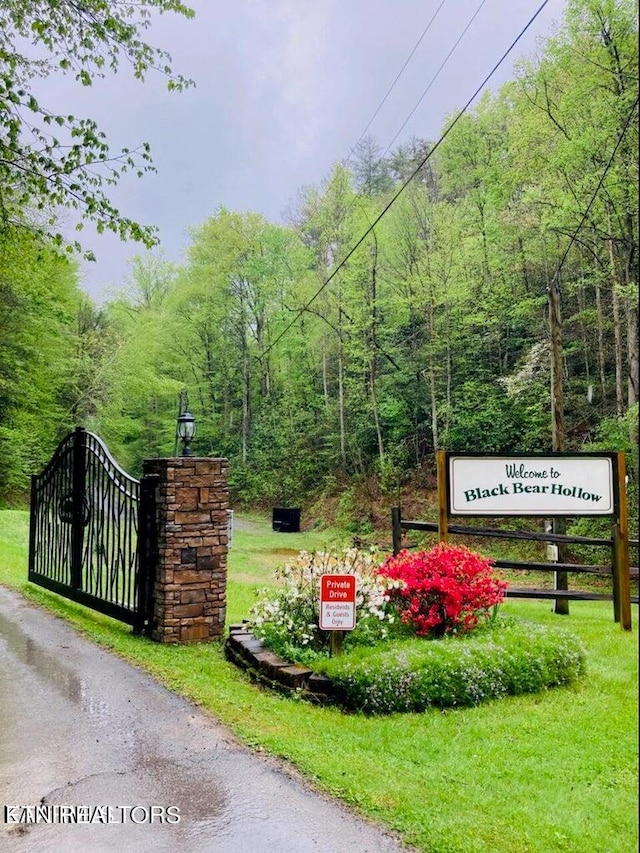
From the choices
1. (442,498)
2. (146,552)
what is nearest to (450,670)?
(442,498)

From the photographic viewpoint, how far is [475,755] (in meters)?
3.18

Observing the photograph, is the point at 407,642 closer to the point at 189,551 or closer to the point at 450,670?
the point at 450,670

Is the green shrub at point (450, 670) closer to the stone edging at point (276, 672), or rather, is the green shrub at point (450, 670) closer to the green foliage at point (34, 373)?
the stone edging at point (276, 672)

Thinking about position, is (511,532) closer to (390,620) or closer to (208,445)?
(390,620)

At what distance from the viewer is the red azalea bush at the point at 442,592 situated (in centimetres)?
467

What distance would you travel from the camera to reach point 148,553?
5.64 meters

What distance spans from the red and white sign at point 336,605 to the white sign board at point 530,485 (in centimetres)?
259

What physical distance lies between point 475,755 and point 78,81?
567 centimetres

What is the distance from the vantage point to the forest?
1309 centimetres

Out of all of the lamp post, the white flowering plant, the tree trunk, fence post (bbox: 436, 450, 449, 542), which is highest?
the tree trunk

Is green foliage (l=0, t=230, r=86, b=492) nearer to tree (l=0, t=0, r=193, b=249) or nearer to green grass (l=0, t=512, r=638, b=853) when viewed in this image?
tree (l=0, t=0, r=193, b=249)

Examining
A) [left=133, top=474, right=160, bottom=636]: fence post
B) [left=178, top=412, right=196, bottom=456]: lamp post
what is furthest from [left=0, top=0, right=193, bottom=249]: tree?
[left=178, top=412, right=196, bottom=456]: lamp post

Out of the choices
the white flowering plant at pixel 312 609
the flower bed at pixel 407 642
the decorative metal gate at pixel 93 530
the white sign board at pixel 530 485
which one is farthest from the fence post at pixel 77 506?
the white sign board at pixel 530 485

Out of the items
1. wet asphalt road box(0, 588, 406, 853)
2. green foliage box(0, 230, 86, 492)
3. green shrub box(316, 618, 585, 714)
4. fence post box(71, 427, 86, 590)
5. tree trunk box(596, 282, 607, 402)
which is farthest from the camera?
green foliage box(0, 230, 86, 492)
